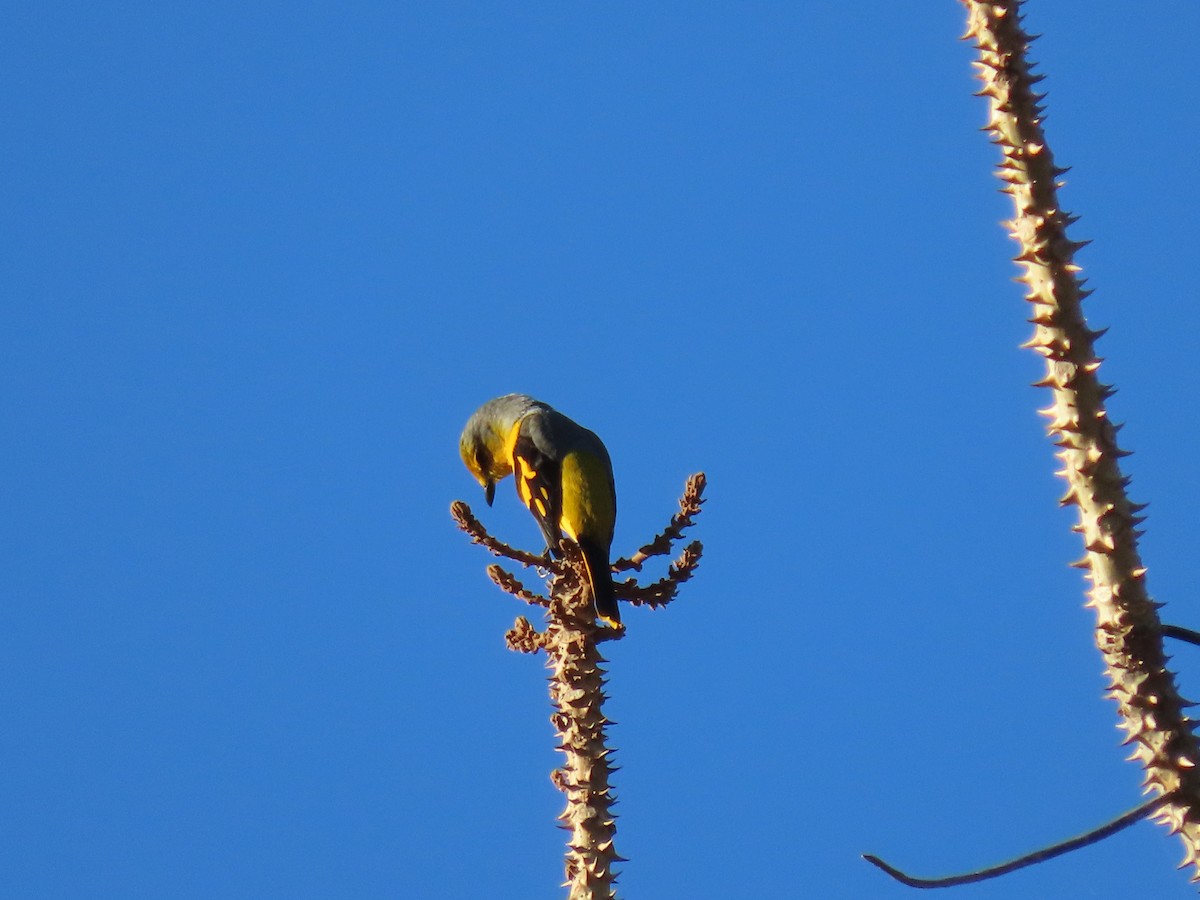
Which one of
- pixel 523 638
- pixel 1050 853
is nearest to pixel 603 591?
pixel 523 638

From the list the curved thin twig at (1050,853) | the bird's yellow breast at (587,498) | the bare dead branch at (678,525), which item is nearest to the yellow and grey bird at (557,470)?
the bird's yellow breast at (587,498)

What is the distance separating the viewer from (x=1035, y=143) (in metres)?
2.87

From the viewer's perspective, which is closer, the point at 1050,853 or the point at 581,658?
the point at 1050,853

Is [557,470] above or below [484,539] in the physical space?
above

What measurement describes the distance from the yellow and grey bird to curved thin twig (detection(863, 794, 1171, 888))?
4406mm

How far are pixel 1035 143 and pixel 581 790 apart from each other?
2549mm

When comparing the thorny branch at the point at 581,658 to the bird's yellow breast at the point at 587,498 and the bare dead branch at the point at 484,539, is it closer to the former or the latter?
the bare dead branch at the point at 484,539

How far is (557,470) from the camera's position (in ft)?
28.1

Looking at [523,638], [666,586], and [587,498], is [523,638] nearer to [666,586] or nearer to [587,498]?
[666,586]

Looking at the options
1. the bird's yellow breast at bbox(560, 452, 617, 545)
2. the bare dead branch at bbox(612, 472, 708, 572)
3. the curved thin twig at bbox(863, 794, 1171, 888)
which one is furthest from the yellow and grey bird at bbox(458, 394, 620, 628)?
the curved thin twig at bbox(863, 794, 1171, 888)

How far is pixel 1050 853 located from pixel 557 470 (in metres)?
5.96

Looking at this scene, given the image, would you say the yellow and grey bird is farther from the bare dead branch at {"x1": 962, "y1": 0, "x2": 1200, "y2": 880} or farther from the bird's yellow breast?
the bare dead branch at {"x1": 962, "y1": 0, "x2": 1200, "y2": 880}

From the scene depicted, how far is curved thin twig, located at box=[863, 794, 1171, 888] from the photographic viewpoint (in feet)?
9.07

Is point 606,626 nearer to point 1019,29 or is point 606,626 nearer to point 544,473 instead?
point 1019,29
